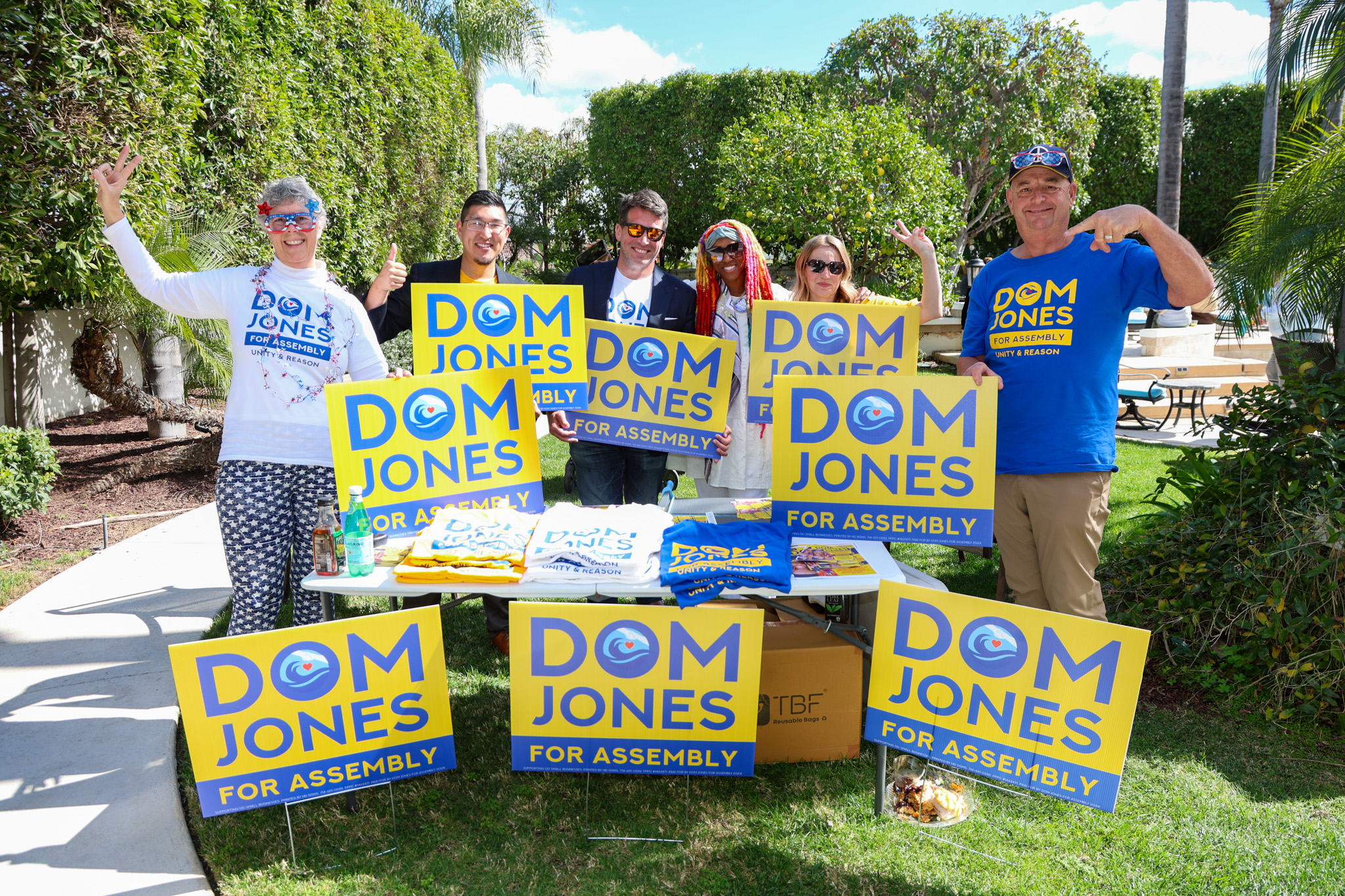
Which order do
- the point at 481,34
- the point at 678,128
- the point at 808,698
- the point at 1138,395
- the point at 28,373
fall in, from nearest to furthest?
the point at 808,698 < the point at 28,373 < the point at 1138,395 < the point at 481,34 < the point at 678,128

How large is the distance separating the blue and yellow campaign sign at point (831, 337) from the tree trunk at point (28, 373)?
786 cm

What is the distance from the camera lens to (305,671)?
2.84 meters

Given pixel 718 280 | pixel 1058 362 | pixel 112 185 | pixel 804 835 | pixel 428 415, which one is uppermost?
pixel 112 185

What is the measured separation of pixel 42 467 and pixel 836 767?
Result: 6198 millimetres

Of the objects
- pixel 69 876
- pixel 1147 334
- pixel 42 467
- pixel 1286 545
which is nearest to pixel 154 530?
pixel 42 467

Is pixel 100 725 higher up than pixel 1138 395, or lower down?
lower down

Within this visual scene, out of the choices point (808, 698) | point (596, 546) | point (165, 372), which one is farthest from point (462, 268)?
point (165, 372)

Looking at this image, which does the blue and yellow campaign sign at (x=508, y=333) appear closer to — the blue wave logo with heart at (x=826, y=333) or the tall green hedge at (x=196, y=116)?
the blue wave logo with heart at (x=826, y=333)

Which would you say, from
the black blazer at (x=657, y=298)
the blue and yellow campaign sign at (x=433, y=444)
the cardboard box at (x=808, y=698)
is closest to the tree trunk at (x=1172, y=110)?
the black blazer at (x=657, y=298)

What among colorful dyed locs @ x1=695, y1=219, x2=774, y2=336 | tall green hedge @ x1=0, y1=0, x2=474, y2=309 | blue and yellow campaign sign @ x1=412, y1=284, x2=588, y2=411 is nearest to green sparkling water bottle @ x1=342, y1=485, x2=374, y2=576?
blue and yellow campaign sign @ x1=412, y1=284, x2=588, y2=411

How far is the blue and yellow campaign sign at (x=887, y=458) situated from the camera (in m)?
3.24

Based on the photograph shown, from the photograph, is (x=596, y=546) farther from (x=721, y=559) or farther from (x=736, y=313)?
(x=736, y=313)

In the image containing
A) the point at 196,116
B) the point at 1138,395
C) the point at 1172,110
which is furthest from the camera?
the point at 1172,110

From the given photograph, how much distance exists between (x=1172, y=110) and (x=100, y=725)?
549 inches
